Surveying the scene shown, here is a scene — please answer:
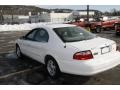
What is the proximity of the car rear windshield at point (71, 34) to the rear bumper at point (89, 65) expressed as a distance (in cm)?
74

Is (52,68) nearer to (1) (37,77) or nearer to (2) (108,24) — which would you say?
(1) (37,77)

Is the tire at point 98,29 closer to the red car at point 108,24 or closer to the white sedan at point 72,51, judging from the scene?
the red car at point 108,24

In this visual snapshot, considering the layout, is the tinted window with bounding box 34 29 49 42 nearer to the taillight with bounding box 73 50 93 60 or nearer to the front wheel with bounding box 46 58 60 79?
the front wheel with bounding box 46 58 60 79

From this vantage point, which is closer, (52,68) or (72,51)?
(72,51)

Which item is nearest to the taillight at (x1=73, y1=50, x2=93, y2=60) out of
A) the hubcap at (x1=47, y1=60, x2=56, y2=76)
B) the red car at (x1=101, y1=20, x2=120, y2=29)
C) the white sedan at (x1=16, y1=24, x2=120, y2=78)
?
the white sedan at (x1=16, y1=24, x2=120, y2=78)

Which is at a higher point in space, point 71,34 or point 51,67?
point 71,34

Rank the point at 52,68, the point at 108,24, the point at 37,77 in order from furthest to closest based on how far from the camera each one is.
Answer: the point at 108,24, the point at 37,77, the point at 52,68

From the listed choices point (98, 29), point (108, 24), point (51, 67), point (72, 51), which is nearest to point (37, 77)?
point (51, 67)

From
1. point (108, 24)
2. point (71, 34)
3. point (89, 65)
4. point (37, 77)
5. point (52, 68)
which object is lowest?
point (37, 77)

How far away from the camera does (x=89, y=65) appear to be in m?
5.54

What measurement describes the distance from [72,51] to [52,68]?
105 centimetres

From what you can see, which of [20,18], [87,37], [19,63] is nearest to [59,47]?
[87,37]

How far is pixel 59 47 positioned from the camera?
6.11 m

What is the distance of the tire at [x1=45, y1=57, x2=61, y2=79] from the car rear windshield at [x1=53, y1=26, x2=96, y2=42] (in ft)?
2.31
